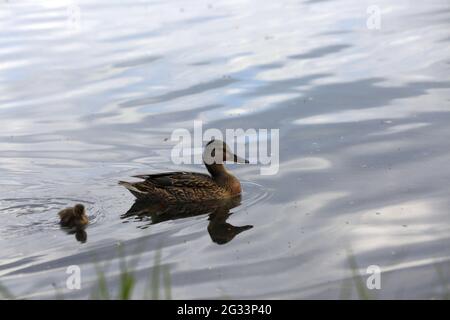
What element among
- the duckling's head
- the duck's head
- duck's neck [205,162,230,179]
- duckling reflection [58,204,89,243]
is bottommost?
duckling reflection [58,204,89,243]

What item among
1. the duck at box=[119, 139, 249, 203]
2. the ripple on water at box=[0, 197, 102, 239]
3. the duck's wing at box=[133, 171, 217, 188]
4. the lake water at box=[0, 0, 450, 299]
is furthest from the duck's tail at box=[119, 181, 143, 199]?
the ripple on water at box=[0, 197, 102, 239]

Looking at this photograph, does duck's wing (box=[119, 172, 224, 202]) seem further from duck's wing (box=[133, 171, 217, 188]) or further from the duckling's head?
the duckling's head

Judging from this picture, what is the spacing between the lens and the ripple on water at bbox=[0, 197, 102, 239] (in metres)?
9.71

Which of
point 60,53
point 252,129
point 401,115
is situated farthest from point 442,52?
point 60,53

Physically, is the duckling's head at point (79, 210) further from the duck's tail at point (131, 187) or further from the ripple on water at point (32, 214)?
the duck's tail at point (131, 187)

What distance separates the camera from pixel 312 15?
19688 mm

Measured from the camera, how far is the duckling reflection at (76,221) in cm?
941

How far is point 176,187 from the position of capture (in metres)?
10.8

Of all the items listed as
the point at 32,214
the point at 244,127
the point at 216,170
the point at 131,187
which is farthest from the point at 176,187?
the point at 244,127

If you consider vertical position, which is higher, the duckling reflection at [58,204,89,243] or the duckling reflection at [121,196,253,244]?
the duckling reflection at [58,204,89,243]

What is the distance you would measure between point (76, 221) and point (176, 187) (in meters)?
1.59

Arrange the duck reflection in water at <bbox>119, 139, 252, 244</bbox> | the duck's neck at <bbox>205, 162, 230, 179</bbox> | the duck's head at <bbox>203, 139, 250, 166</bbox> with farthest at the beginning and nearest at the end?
the duck's head at <bbox>203, 139, 250, 166</bbox> → the duck's neck at <bbox>205, 162, 230, 179</bbox> → the duck reflection in water at <bbox>119, 139, 252, 244</bbox>

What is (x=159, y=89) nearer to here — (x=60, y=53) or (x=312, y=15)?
(x=60, y=53)
